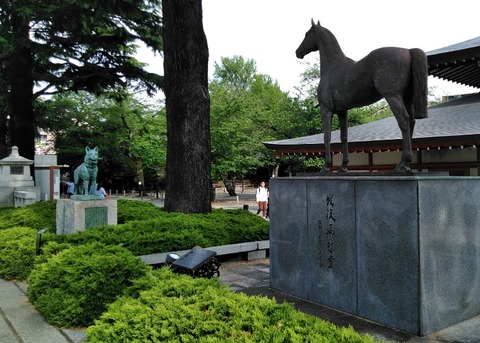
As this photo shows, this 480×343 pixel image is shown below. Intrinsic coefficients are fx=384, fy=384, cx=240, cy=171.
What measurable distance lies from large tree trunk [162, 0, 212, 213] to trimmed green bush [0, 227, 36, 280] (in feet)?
13.8

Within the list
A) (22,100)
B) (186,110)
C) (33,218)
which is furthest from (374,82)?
(22,100)

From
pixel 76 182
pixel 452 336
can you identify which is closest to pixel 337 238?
pixel 452 336

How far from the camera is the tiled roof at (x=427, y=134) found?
1006cm

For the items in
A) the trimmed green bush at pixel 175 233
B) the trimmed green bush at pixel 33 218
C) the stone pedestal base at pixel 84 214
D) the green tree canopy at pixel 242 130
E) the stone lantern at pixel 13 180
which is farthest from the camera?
the green tree canopy at pixel 242 130

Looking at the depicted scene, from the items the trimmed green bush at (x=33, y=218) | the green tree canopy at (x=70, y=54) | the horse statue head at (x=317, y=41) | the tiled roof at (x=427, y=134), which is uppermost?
the green tree canopy at (x=70, y=54)

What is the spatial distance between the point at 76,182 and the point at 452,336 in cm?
849

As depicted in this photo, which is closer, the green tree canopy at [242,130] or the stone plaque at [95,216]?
the stone plaque at [95,216]

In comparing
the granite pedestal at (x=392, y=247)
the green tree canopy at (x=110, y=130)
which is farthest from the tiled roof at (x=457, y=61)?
the green tree canopy at (x=110, y=130)

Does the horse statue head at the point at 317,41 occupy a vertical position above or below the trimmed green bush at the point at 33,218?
above

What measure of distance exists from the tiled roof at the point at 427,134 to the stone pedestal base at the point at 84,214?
6.85m

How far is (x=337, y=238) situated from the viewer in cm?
551

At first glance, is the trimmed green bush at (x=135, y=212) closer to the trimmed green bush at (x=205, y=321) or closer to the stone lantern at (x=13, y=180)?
the stone lantern at (x=13, y=180)

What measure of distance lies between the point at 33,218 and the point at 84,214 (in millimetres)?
2877

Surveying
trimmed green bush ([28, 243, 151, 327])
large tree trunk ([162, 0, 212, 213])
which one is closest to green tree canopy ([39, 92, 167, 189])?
large tree trunk ([162, 0, 212, 213])
